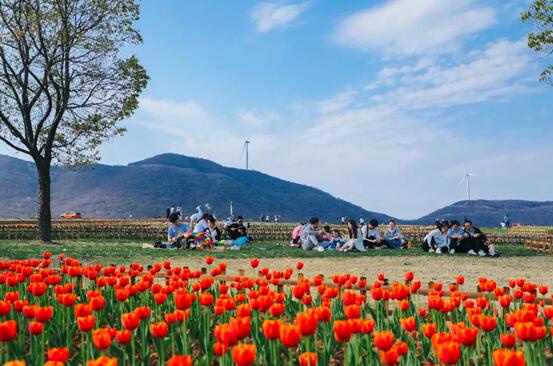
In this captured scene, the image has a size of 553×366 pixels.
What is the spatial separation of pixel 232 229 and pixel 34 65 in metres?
13.2

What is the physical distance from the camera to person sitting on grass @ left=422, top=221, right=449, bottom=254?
22.5 m

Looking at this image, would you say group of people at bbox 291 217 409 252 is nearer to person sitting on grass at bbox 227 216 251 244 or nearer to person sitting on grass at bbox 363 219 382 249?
person sitting on grass at bbox 363 219 382 249

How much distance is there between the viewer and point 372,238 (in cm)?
2519

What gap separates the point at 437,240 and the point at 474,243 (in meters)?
1.44

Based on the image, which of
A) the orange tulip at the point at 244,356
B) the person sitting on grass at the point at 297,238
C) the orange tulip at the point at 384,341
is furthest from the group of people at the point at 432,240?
the orange tulip at the point at 244,356

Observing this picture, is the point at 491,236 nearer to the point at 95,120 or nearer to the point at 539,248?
the point at 539,248

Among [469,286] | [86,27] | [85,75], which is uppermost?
[86,27]

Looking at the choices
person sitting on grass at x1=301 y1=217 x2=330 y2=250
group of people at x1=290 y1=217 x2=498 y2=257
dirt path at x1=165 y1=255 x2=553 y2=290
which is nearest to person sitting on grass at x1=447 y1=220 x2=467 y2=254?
group of people at x1=290 y1=217 x2=498 y2=257

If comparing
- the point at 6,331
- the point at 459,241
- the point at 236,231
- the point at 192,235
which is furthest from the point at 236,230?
the point at 6,331

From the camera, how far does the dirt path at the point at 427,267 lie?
14438mm

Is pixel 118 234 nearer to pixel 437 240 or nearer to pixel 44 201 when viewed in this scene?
pixel 44 201

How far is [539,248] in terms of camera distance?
83.2 ft

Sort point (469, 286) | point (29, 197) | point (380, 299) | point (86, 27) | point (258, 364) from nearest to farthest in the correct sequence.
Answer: point (258, 364), point (380, 299), point (469, 286), point (86, 27), point (29, 197)

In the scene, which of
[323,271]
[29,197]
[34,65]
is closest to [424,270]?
[323,271]
